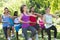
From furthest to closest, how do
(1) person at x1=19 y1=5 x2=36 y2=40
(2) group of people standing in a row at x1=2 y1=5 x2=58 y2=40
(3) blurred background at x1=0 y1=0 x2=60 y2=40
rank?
(3) blurred background at x1=0 y1=0 x2=60 y2=40, (2) group of people standing in a row at x1=2 y1=5 x2=58 y2=40, (1) person at x1=19 y1=5 x2=36 y2=40

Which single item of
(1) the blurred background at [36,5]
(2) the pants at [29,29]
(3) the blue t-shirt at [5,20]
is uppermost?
(1) the blurred background at [36,5]

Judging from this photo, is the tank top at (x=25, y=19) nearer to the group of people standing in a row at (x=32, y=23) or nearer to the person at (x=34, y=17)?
the group of people standing in a row at (x=32, y=23)

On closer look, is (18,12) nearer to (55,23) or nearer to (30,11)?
(30,11)

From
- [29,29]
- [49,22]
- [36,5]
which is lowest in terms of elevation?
[29,29]

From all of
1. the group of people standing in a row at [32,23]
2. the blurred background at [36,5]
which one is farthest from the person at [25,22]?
the blurred background at [36,5]

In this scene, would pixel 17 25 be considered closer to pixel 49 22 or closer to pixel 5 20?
pixel 5 20

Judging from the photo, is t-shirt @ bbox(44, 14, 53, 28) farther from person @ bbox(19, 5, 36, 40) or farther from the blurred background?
person @ bbox(19, 5, 36, 40)

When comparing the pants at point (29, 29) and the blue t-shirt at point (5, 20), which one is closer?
the pants at point (29, 29)

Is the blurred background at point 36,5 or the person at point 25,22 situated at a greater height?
the blurred background at point 36,5

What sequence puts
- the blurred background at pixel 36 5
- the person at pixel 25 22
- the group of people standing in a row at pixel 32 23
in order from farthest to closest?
the blurred background at pixel 36 5 → the group of people standing in a row at pixel 32 23 → the person at pixel 25 22

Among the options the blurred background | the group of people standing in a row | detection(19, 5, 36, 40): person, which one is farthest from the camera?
the blurred background

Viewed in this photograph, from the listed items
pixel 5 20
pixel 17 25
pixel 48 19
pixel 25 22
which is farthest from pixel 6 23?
pixel 48 19

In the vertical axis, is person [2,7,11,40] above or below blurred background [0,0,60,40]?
below

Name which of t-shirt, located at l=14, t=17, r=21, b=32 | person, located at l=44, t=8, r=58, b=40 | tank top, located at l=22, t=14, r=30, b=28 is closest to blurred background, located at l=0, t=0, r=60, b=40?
person, located at l=44, t=8, r=58, b=40
